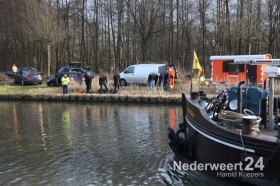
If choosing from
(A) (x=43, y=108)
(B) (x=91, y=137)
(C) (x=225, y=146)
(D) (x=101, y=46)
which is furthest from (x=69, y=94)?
(D) (x=101, y=46)

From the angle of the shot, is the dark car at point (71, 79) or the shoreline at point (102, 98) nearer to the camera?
the shoreline at point (102, 98)

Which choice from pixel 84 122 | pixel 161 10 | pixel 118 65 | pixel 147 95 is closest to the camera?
pixel 84 122

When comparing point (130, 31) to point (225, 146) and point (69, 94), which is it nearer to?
point (69, 94)

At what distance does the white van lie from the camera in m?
29.1

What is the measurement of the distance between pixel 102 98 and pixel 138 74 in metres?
5.49

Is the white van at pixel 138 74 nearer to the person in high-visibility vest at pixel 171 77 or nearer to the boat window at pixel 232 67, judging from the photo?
the person in high-visibility vest at pixel 171 77

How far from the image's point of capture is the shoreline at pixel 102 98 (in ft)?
76.8

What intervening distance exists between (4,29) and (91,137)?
146 ft

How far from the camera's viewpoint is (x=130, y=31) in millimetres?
46094

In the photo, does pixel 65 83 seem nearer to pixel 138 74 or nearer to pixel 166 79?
pixel 138 74

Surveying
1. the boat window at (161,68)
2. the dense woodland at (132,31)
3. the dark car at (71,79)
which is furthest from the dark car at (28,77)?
the boat window at (161,68)

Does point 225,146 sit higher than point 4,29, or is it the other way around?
point 4,29

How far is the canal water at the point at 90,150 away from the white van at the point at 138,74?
10.3 m

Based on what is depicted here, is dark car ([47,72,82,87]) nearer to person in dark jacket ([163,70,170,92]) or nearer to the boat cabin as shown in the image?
person in dark jacket ([163,70,170,92])
